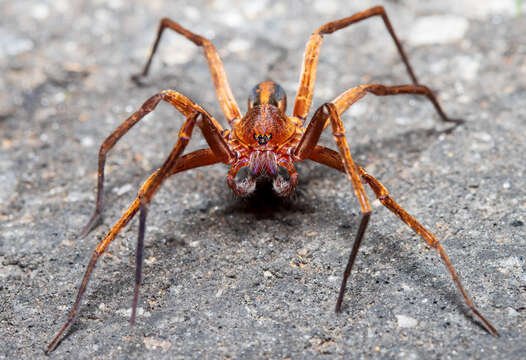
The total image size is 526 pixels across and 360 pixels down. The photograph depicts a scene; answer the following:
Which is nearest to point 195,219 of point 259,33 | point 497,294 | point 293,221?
point 293,221

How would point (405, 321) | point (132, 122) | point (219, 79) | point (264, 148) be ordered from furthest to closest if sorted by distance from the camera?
point (219, 79)
point (264, 148)
point (132, 122)
point (405, 321)

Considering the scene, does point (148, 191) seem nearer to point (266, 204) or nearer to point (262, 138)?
point (262, 138)

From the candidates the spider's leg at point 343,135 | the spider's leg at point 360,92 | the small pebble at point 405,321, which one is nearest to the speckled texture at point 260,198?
the small pebble at point 405,321

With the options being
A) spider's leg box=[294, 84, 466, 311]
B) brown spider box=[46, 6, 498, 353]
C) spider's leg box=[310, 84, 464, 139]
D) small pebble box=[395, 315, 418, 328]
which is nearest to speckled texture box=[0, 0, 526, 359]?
small pebble box=[395, 315, 418, 328]

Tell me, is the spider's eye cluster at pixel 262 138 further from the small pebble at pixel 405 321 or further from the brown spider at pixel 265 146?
the small pebble at pixel 405 321

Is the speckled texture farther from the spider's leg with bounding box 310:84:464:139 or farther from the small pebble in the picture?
the spider's leg with bounding box 310:84:464:139

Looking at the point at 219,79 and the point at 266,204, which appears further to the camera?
the point at 219,79

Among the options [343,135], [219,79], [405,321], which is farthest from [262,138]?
[405,321]
